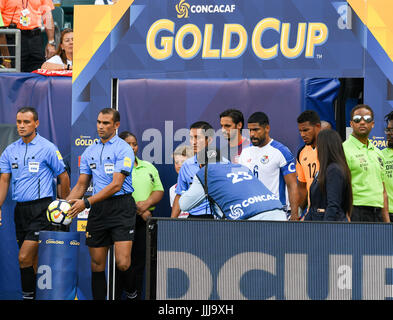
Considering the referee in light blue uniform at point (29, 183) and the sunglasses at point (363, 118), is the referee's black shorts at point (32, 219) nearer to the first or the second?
the referee in light blue uniform at point (29, 183)

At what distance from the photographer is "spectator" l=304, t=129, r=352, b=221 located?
607 cm

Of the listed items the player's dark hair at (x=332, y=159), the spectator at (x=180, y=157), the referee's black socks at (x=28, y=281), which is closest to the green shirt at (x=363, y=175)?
the player's dark hair at (x=332, y=159)

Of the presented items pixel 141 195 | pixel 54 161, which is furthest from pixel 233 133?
pixel 54 161

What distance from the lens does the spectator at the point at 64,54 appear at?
1001 centimetres

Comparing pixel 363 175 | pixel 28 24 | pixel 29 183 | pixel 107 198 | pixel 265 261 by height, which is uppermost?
pixel 28 24

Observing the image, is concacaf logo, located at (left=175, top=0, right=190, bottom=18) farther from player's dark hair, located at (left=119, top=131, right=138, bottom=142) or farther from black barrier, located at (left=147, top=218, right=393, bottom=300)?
black barrier, located at (left=147, top=218, right=393, bottom=300)

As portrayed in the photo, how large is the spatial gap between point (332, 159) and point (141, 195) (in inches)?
118

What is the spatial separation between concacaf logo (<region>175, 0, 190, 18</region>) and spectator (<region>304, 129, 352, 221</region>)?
2814mm

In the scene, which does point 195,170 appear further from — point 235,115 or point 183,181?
point 235,115

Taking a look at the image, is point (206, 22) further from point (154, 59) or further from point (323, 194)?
point (323, 194)

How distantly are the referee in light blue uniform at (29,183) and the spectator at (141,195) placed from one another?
2.65ft

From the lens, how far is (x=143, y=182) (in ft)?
28.0

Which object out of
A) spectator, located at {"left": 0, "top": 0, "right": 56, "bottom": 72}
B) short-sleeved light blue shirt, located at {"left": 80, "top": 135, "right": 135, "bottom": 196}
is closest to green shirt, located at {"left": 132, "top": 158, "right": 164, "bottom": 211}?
short-sleeved light blue shirt, located at {"left": 80, "top": 135, "right": 135, "bottom": 196}
